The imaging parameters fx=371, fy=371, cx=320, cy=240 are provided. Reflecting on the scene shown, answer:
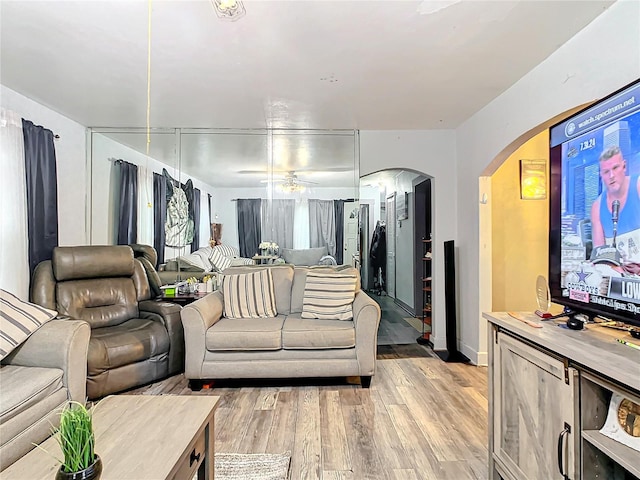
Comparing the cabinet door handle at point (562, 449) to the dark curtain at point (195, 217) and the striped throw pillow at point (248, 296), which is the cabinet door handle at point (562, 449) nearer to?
the striped throw pillow at point (248, 296)

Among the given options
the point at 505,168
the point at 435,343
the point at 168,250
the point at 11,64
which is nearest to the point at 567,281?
the point at 505,168

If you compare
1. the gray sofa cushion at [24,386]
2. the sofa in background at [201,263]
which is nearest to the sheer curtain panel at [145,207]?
the sofa in background at [201,263]

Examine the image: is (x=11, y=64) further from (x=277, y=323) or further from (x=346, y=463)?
(x=346, y=463)

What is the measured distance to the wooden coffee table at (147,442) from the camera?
3.97ft

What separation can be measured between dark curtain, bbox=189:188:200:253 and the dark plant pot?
12.1ft

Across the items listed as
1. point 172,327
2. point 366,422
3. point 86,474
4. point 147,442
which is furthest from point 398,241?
point 86,474

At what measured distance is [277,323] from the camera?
3.28m

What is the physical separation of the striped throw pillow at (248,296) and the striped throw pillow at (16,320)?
1459 mm

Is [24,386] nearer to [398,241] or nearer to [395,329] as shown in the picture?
[395,329]

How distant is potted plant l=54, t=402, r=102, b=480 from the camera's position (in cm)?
103

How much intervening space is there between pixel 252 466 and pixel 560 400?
153 cm

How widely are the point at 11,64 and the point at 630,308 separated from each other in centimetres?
388

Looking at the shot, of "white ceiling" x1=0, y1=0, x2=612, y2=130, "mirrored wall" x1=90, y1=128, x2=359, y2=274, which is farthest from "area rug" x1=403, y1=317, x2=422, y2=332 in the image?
"white ceiling" x1=0, y1=0, x2=612, y2=130

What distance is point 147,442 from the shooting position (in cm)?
137
